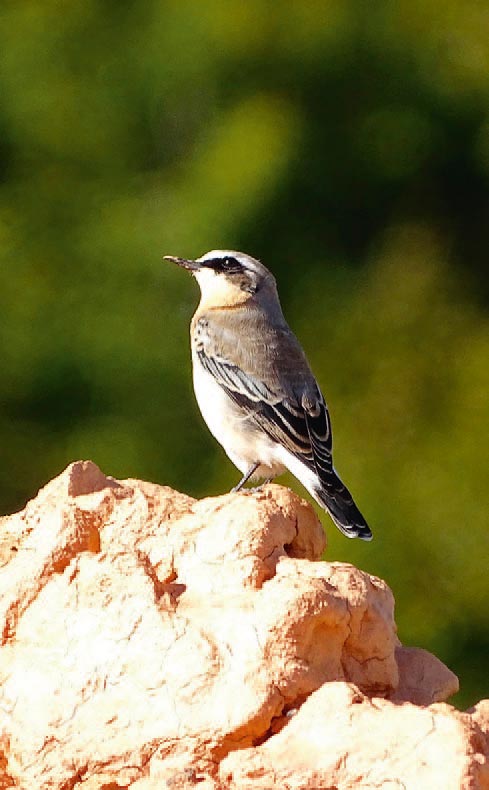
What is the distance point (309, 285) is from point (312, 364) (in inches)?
30.7

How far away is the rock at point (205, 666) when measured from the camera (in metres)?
4.59

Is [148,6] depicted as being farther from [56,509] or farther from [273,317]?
[56,509]

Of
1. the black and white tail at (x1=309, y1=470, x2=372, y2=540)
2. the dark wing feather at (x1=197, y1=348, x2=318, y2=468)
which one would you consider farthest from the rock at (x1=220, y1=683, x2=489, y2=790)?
the dark wing feather at (x1=197, y1=348, x2=318, y2=468)

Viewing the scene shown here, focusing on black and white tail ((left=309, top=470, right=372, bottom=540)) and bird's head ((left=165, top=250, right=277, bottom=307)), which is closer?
black and white tail ((left=309, top=470, right=372, bottom=540))

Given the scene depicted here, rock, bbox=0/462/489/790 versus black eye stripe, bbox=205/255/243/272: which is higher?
black eye stripe, bbox=205/255/243/272

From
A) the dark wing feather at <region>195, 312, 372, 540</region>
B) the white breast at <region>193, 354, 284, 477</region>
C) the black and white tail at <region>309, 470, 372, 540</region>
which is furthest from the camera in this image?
the white breast at <region>193, 354, 284, 477</region>

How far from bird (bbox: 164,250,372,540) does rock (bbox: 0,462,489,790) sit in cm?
223

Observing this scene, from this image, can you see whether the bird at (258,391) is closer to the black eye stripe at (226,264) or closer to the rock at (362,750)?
the black eye stripe at (226,264)

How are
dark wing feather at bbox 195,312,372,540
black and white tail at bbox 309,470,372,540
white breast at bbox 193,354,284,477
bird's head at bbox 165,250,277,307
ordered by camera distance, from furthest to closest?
1. bird's head at bbox 165,250,277,307
2. white breast at bbox 193,354,284,477
3. dark wing feather at bbox 195,312,372,540
4. black and white tail at bbox 309,470,372,540

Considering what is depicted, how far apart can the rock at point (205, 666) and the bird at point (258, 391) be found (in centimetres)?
223

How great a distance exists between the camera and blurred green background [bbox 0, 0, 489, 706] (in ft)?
39.8

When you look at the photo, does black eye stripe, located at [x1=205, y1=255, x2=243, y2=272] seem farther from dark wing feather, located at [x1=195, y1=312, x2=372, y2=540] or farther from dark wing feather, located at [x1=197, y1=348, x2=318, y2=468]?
dark wing feather, located at [x1=197, y1=348, x2=318, y2=468]

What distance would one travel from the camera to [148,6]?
14531mm

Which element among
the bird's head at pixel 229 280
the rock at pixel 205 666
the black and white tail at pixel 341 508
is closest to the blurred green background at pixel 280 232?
the bird's head at pixel 229 280
